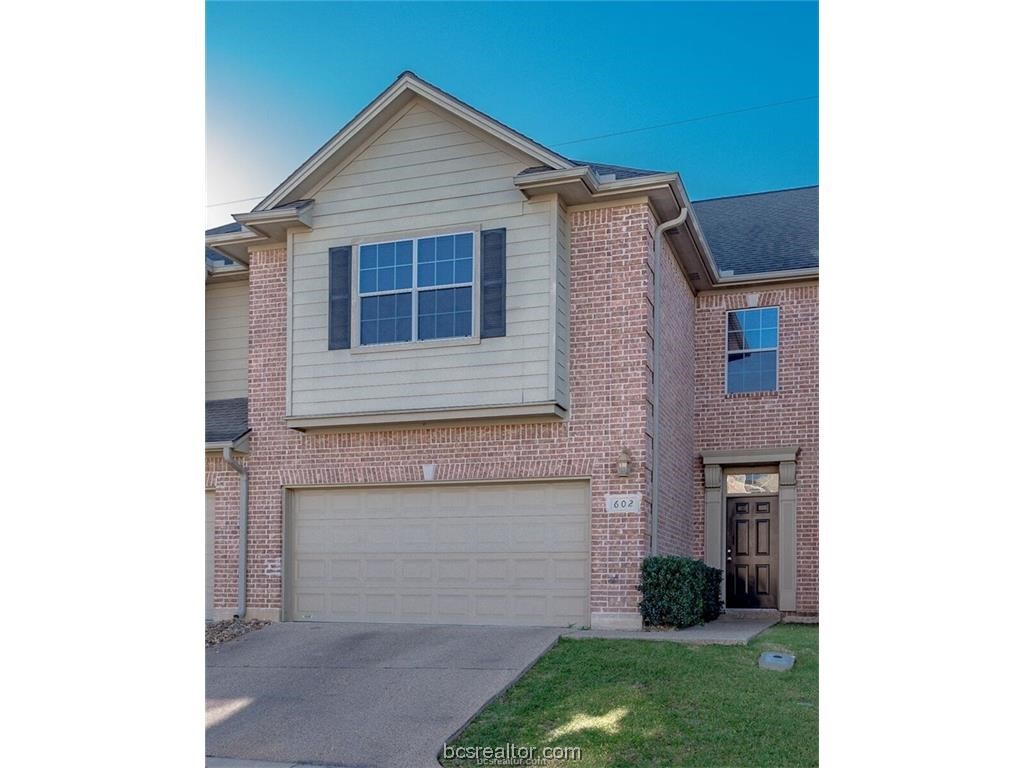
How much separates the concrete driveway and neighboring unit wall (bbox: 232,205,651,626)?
114cm

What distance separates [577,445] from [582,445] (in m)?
0.06

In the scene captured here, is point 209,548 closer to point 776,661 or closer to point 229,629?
point 229,629

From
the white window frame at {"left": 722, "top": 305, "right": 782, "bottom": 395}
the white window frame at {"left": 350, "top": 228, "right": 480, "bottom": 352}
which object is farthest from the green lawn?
the white window frame at {"left": 722, "top": 305, "right": 782, "bottom": 395}

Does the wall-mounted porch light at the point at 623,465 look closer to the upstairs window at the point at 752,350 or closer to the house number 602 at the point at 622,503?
the house number 602 at the point at 622,503

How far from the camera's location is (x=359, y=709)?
8.78 metres

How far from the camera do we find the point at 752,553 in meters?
15.0

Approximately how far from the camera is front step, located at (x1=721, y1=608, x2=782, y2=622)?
1435 centimetres

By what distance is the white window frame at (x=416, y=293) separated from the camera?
12289 mm

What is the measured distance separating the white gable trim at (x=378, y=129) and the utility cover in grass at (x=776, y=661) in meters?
5.69

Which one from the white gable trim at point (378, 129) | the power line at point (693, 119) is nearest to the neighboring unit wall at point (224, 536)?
the white gable trim at point (378, 129)
